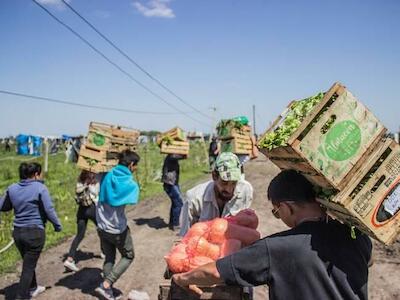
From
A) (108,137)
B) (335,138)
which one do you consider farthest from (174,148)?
(335,138)

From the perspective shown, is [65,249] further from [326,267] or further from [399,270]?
[326,267]

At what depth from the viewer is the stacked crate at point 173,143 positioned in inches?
371

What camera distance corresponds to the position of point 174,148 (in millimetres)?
9461

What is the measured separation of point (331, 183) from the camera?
6.63 ft

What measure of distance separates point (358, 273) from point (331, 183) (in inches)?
20.5

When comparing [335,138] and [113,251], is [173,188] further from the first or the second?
[335,138]

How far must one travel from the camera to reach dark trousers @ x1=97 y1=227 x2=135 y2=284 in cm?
Result: 534

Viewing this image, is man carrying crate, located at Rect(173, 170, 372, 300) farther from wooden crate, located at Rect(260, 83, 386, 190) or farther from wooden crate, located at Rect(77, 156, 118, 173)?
wooden crate, located at Rect(77, 156, 118, 173)

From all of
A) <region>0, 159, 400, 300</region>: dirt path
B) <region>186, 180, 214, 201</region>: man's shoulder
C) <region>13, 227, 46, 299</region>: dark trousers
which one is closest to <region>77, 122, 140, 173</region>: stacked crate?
<region>13, 227, 46, 299</region>: dark trousers

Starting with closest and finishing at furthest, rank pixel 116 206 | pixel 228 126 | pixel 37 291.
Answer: pixel 116 206, pixel 37 291, pixel 228 126

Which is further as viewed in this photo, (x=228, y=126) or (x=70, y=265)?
(x=228, y=126)

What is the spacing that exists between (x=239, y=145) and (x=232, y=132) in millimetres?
320

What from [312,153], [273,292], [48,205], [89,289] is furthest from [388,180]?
[89,289]

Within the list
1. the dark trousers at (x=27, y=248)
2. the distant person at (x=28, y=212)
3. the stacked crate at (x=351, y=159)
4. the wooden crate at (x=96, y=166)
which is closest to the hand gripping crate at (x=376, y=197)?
the stacked crate at (x=351, y=159)
